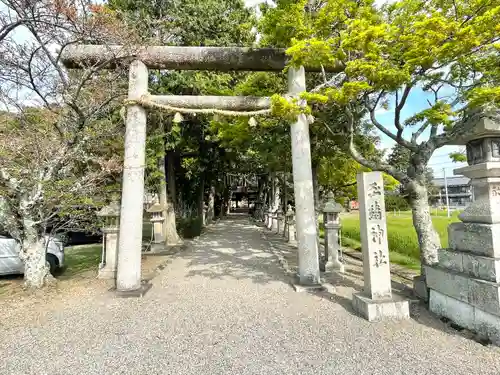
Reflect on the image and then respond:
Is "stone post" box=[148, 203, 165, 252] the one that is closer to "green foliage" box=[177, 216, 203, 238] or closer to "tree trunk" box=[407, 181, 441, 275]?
"green foliage" box=[177, 216, 203, 238]

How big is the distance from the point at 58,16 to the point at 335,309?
719 cm

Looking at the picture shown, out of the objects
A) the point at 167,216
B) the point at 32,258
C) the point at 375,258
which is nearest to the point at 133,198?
the point at 32,258

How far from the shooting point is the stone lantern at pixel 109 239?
7132 mm

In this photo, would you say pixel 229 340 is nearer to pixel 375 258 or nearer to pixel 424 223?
pixel 375 258

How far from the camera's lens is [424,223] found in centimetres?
527

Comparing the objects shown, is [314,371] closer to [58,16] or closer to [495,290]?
[495,290]

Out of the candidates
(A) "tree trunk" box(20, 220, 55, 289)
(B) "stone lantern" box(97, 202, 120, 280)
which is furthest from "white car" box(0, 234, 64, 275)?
(B) "stone lantern" box(97, 202, 120, 280)

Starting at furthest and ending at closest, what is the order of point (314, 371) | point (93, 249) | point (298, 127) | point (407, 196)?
1. point (93, 249)
2. point (298, 127)
3. point (407, 196)
4. point (314, 371)

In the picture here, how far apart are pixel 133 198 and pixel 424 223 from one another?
5.81 metres

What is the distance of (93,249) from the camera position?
12.6 meters

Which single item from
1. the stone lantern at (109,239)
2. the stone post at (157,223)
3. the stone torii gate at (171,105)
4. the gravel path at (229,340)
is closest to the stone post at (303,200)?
the stone torii gate at (171,105)

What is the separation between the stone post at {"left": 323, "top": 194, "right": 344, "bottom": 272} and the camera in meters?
7.75

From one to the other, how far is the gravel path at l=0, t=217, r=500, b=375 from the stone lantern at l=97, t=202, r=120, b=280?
1455 millimetres

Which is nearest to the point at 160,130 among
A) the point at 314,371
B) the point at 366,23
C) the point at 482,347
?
the point at 366,23
